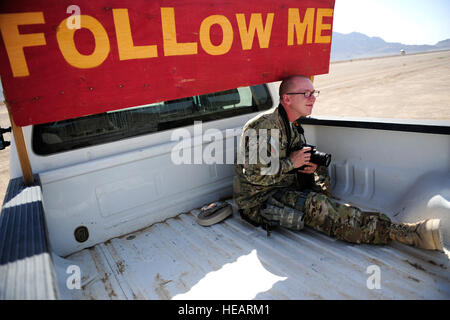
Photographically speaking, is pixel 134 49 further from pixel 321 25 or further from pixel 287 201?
pixel 321 25

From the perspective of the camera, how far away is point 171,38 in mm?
2117

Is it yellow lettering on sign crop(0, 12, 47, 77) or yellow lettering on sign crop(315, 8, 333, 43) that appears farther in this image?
yellow lettering on sign crop(315, 8, 333, 43)

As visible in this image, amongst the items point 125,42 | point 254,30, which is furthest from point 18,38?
point 254,30

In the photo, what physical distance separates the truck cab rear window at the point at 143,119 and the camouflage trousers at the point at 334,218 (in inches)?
41.2

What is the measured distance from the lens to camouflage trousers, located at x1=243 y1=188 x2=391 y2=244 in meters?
2.07

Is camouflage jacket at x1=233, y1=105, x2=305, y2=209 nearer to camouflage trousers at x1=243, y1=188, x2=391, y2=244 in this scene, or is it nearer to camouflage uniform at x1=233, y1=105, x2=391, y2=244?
camouflage uniform at x1=233, y1=105, x2=391, y2=244

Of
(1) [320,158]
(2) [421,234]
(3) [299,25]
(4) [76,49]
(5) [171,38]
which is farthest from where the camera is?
(3) [299,25]

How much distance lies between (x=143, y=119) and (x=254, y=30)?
118 cm

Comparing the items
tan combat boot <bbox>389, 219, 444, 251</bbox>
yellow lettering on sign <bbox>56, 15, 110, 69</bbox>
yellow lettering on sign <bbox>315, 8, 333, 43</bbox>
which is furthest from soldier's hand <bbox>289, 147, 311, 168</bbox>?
yellow lettering on sign <bbox>56, 15, 110, 69</bbox>

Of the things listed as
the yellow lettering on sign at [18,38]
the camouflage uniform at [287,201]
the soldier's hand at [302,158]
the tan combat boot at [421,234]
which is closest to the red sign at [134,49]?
the yellow lettering on sign at [18,38]

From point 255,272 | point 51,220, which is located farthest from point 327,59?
point 51,220

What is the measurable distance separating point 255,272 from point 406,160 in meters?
1.52

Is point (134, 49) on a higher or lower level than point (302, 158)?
higher

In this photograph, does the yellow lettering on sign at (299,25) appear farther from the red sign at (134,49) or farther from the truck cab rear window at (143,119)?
the truck cab rear window at (143,119)
